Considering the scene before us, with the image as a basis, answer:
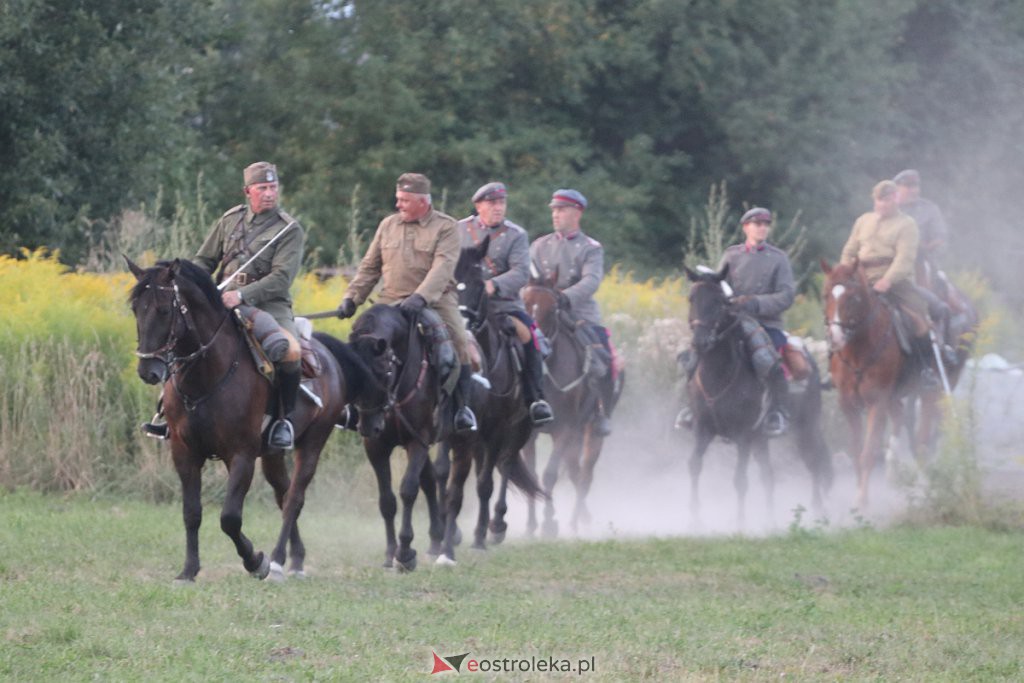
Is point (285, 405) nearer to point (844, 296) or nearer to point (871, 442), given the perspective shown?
point (844, 296)

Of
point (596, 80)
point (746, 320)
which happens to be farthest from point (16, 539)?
point (596, 80)

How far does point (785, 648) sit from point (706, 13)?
1171 inches

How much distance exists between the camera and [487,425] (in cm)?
1537

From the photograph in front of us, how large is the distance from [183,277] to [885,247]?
32.0 ft

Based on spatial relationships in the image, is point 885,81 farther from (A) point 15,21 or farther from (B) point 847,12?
(A) point 15,21

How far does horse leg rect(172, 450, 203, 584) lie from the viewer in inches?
473

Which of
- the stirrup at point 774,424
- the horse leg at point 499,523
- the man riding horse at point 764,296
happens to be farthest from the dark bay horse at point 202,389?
the stirrup at point 774,424

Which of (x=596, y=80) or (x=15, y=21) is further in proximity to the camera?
(x=596, y=80)

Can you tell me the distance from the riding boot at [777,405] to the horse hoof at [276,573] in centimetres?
702

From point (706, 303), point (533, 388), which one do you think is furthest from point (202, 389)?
point (706, 303)

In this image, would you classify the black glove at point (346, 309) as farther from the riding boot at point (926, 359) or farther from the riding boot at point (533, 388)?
the riding boot at point (926, 359)

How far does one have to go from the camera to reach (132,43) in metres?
23.7

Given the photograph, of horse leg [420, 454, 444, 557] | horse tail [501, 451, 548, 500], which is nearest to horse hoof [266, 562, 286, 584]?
horse leg [420, 454, 444, 557]

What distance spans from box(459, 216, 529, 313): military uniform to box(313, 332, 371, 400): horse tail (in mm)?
2534
